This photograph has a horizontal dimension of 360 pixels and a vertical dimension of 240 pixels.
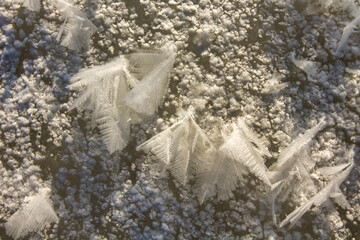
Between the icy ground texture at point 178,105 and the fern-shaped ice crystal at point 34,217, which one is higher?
the icy ground texture at point 178,105

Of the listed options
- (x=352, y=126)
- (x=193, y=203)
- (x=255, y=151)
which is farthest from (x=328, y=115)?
(x=193, y=203)

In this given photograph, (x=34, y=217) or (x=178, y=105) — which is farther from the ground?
(x=178, y=105)

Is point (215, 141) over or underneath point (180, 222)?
over

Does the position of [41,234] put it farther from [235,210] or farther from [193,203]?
[235,210]

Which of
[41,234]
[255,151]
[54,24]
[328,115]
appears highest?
[54,24]

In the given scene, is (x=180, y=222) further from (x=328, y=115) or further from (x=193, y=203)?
(x=328, y=115)

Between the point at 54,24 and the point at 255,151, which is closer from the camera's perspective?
the point at 255,151

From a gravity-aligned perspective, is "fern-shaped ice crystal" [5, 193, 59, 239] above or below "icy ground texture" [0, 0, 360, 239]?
below
